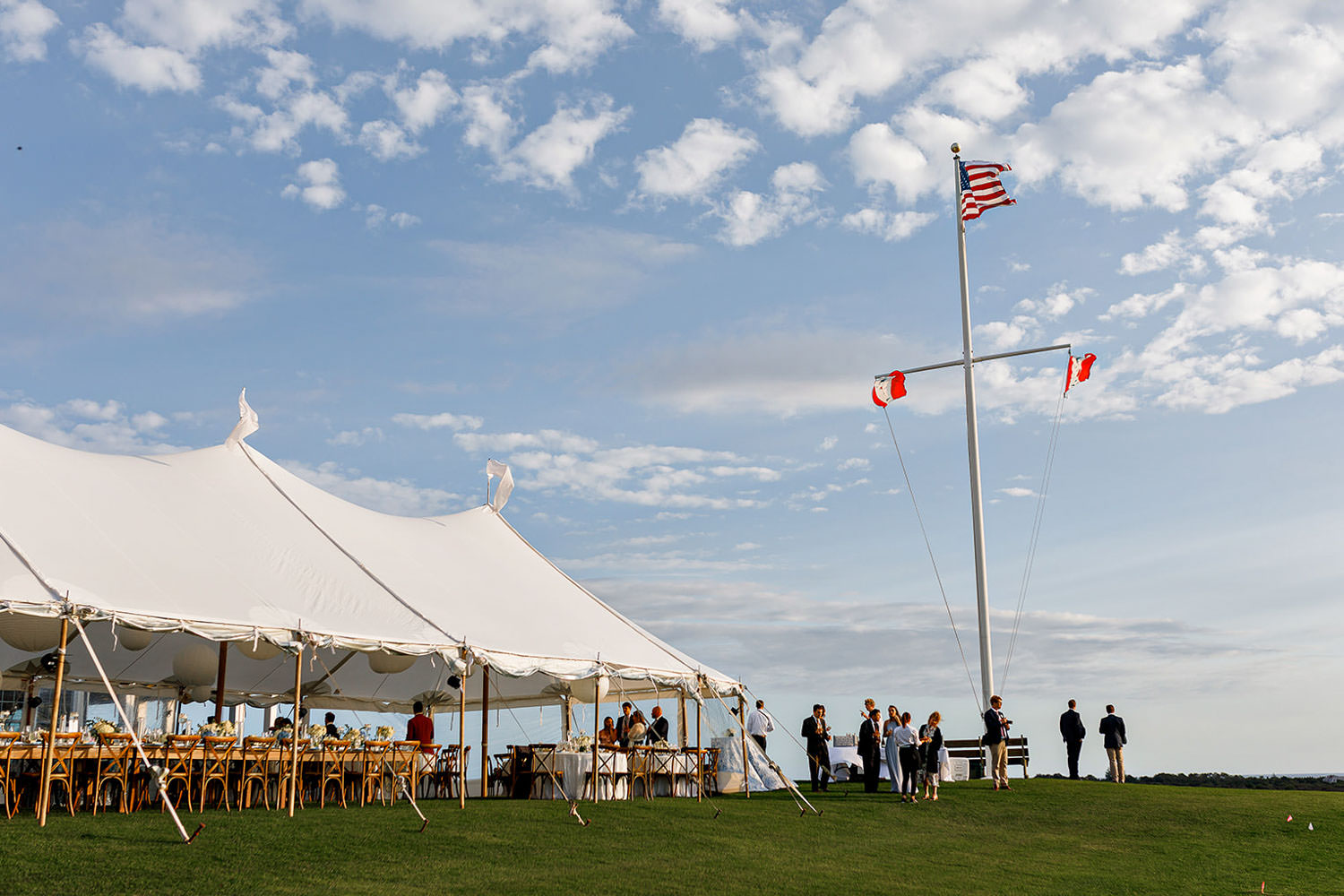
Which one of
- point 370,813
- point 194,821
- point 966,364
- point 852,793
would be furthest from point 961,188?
point 194,821

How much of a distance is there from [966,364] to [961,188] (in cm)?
344

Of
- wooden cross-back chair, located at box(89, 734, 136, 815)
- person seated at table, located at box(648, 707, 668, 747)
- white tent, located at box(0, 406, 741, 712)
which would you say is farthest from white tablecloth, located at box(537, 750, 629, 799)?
wooden cross-back chair, located at box(89, 734, 136, 815)

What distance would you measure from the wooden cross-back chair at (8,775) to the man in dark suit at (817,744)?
1099cm

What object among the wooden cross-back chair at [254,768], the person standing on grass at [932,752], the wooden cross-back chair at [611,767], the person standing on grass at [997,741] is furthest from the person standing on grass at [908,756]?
the wooden cross-back chair at [254,768]

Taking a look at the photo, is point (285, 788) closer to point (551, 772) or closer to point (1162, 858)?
point (551, 772)

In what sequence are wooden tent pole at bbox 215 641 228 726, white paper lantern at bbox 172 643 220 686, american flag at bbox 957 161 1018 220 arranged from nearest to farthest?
wooden tent pole at bbox 215 641 228 726, white paper lantern at bbox 172 643 220 686, american flag at bbox 957 161 1018 220

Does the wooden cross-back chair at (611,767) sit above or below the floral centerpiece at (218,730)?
below

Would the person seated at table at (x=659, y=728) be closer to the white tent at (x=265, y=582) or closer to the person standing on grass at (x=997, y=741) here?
the white tent at (x=265, y=582)

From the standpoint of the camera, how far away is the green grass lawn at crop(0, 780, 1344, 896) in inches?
332

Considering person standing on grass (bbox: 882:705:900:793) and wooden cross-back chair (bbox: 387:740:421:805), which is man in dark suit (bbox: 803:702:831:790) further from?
wooden cross-back chair (bbox: 387:740:421:805)

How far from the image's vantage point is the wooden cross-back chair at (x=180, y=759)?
11.7 m

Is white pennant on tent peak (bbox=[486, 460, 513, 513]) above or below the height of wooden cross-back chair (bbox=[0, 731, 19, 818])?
above

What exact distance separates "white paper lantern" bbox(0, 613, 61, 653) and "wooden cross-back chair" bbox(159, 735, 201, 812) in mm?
1528

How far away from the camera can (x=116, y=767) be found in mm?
11602
